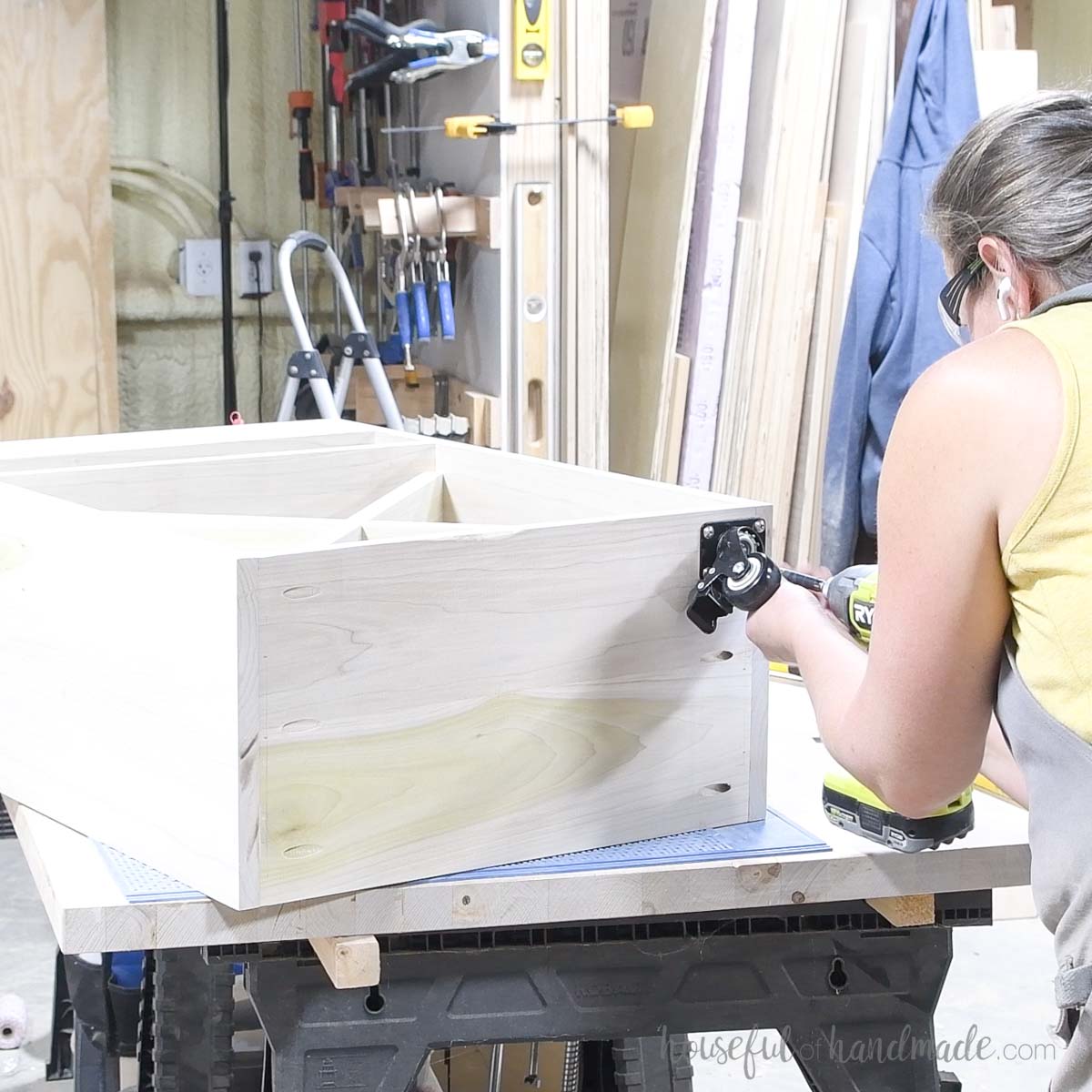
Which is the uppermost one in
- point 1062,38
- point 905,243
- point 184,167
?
point 1062,38

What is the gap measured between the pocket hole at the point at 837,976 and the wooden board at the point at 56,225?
6.83ft

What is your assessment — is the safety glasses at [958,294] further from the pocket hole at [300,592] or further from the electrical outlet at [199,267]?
the electrical outlet at [199,267]

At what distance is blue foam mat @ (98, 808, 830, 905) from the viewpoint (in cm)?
119

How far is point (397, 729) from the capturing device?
118 centimetres

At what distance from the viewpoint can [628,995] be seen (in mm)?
1263

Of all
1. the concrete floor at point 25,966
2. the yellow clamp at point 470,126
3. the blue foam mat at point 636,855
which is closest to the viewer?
the blue foam mat at point 636,855

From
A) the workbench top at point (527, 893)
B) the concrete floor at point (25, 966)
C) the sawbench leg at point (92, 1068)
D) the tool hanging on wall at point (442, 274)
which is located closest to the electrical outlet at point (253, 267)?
the tool hanging on wall at point (442, 274)

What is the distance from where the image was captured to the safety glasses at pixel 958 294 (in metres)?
1.13

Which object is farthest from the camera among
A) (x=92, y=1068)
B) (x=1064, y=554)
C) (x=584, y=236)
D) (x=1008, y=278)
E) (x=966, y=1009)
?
(x=584, y=236)

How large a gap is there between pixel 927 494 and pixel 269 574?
47cm

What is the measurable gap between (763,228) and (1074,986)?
205 centimetres

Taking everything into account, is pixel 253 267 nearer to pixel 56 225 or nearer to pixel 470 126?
pixel 56 225

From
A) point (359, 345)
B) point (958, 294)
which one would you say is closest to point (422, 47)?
point (359, 345)

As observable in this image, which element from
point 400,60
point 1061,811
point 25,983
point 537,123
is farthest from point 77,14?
point 1061,811
